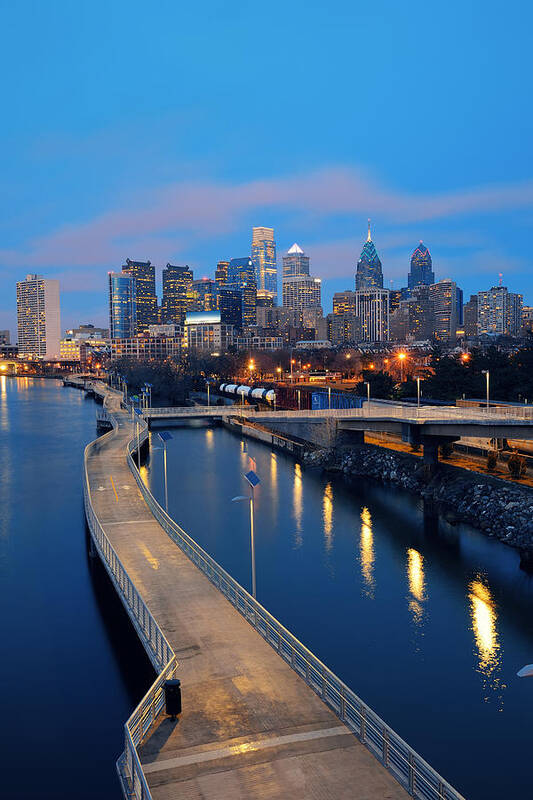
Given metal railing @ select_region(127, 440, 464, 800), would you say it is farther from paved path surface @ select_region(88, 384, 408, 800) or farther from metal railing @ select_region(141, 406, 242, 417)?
metal railing @ select_region(141, 406, 242, 417)

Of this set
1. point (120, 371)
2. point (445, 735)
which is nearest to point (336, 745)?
point (445, 735)

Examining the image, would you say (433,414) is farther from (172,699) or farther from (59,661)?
(172,699)

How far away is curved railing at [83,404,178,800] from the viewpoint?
14.3 metres

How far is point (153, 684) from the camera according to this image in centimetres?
1756

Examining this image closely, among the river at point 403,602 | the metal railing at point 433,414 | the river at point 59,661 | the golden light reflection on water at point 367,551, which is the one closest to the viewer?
the river at point 59,661

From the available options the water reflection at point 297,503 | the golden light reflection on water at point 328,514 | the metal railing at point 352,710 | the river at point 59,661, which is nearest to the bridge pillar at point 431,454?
the golden light reflection on water at point 328,514

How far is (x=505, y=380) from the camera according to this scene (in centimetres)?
7062

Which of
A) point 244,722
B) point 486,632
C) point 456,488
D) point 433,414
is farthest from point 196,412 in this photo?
point 244,722

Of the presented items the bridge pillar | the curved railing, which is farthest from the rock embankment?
the curved railing

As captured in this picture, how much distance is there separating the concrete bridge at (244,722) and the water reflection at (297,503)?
15.0 meters

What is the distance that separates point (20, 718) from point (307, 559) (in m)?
18.3

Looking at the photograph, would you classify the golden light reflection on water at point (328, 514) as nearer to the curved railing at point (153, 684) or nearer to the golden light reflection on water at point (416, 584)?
the golden light reflection on water at point (416, 584)

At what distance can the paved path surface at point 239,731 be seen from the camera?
45.6 ft

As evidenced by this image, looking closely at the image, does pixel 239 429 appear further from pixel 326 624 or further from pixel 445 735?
pixel 445 735
